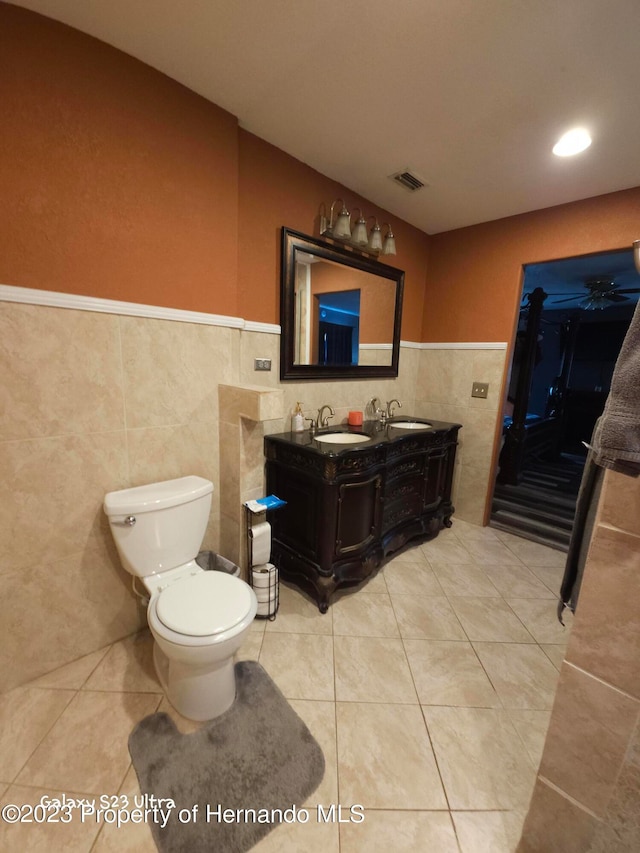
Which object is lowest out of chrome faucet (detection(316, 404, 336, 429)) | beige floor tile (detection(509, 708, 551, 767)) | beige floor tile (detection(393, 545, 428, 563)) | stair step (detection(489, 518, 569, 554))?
beige floor tile (detection(509, 708, 551, 767))

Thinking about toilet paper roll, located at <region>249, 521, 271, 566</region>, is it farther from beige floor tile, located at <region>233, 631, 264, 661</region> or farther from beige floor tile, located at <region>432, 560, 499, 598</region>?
beige floor tile, located at <region>432, 560, 499, 598</region>

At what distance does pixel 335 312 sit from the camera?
2211mm

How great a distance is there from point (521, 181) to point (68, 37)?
A: 7.44 feet

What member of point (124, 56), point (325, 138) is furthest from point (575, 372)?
point (124, 56)

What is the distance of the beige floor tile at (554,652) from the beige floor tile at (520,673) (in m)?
0.02

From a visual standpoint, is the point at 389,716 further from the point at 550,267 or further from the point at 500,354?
the point at 550,267

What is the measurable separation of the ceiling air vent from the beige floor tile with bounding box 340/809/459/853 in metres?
2.86

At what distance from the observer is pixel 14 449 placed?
1189 mm

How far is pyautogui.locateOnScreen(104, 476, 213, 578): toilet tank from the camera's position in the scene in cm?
132

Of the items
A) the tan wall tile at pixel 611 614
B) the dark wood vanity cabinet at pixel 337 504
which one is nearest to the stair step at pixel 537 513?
the dark wood vanity cabinet at pixel 337 504

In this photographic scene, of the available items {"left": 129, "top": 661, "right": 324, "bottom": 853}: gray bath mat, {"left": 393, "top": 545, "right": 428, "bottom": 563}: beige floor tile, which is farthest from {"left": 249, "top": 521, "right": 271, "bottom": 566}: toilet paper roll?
{"left": 393, "top": 545, "right": 428, "bottom": 563}: beige floor tile

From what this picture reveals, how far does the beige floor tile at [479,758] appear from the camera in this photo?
104 cm

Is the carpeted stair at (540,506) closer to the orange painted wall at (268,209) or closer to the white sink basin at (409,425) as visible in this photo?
the white sink basin at (409,425)

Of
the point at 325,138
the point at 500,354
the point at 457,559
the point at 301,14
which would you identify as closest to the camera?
the point at 301,14
